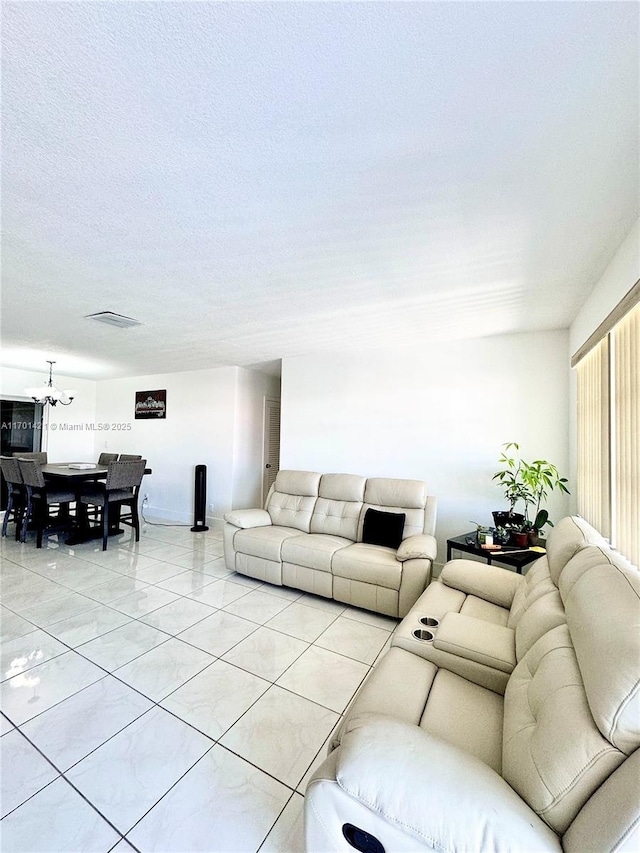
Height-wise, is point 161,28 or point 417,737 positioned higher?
point 161,28

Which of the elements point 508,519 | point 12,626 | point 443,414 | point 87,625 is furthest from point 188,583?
point 443,414

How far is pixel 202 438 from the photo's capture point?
5781 mm

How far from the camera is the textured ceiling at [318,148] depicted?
0.92 metres

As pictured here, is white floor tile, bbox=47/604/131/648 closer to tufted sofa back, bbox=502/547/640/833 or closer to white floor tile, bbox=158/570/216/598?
white floor tile, bbox=158/570/216/598

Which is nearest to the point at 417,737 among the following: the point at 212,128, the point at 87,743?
the point at 87,743

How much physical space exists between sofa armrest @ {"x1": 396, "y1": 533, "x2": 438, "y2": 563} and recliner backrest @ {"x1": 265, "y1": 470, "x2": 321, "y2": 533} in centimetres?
116

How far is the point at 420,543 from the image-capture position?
2.91 m

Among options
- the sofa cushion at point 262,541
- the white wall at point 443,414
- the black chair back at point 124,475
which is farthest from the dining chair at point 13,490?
the white wall at point 443,414

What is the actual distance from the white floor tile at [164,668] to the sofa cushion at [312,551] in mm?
1078

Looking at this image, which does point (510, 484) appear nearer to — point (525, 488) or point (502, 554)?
point (525, 488)

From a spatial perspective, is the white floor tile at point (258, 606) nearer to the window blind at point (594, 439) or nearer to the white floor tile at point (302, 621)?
the white floor tile at point (302, 621)

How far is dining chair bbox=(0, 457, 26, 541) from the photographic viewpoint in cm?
471

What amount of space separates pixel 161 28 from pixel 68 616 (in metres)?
3.43

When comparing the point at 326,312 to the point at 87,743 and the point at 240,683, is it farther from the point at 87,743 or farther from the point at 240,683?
the point at 87,743
